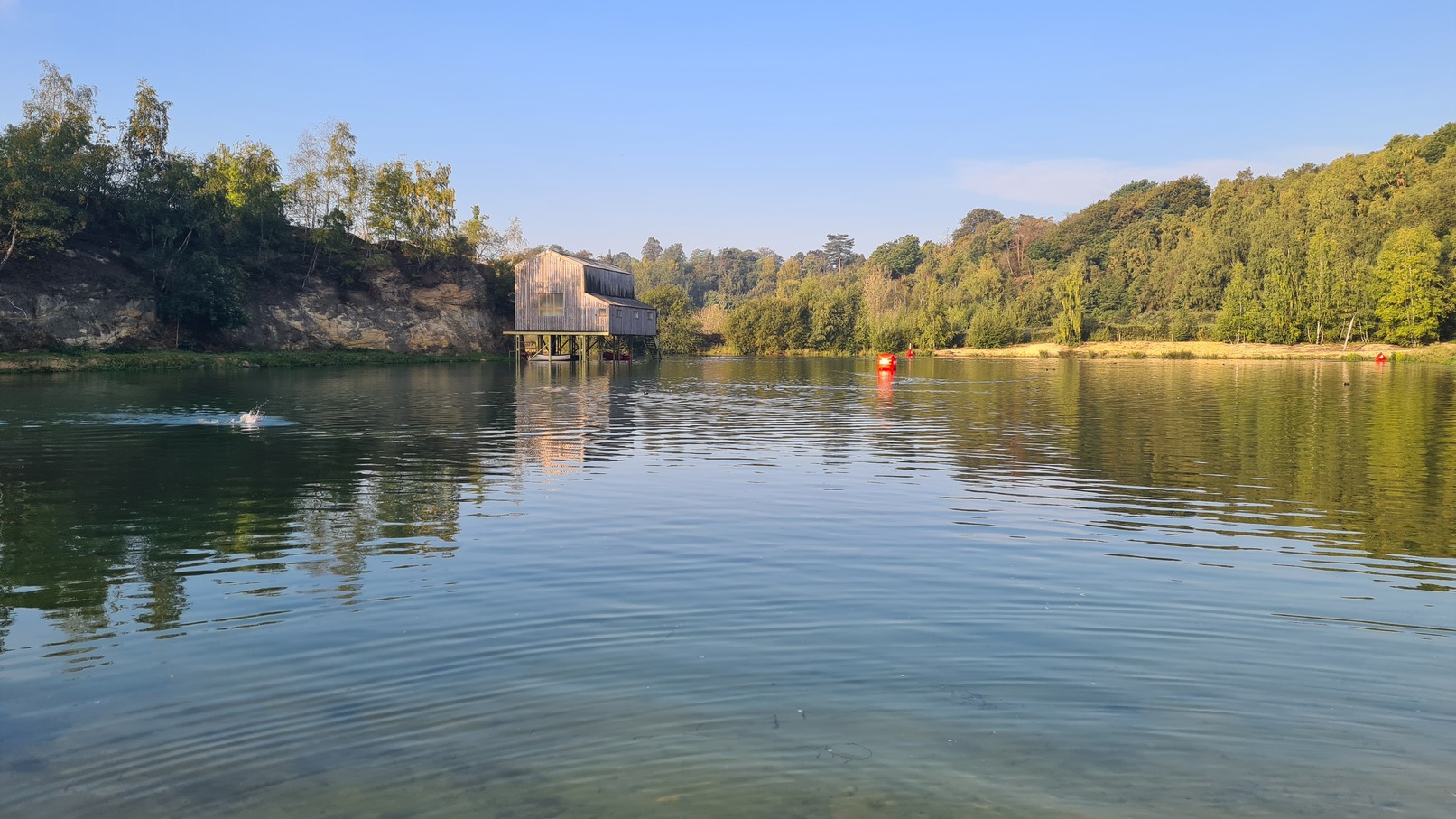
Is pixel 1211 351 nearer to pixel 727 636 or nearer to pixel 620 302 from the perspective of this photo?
pixel 620 302

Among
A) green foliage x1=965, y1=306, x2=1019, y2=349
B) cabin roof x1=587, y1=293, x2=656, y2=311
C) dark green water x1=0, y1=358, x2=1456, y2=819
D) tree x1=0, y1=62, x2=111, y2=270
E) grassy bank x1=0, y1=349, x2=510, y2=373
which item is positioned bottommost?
dark green water x1=0, y1=358, x2=1456, y2=819

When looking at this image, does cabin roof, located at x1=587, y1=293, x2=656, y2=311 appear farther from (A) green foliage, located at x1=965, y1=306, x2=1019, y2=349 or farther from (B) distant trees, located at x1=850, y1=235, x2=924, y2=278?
(B) distant trees, located at x1=850, y1=235, x2=924, y2=278

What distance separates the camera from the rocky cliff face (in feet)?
213

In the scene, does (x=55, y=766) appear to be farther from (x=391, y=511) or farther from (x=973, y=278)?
(x=973, y=278)

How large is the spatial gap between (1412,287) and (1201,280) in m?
29.7

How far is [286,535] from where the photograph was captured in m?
14.4

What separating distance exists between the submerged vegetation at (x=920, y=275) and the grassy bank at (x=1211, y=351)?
232cm

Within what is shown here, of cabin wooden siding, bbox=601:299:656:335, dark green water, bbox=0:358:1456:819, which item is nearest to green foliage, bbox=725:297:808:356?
cabin wooden siding, bbox=601:299:656:335

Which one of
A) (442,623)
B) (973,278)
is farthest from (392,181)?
(442,623)

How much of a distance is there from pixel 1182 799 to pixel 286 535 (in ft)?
41.7

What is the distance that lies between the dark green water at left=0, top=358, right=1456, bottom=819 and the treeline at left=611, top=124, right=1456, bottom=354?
8751cm

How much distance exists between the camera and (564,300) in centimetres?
9038

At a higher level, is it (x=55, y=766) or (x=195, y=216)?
(x=195, y=216)

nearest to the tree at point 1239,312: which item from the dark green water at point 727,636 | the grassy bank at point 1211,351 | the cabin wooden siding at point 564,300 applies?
the grassy bank at point 1211,351
